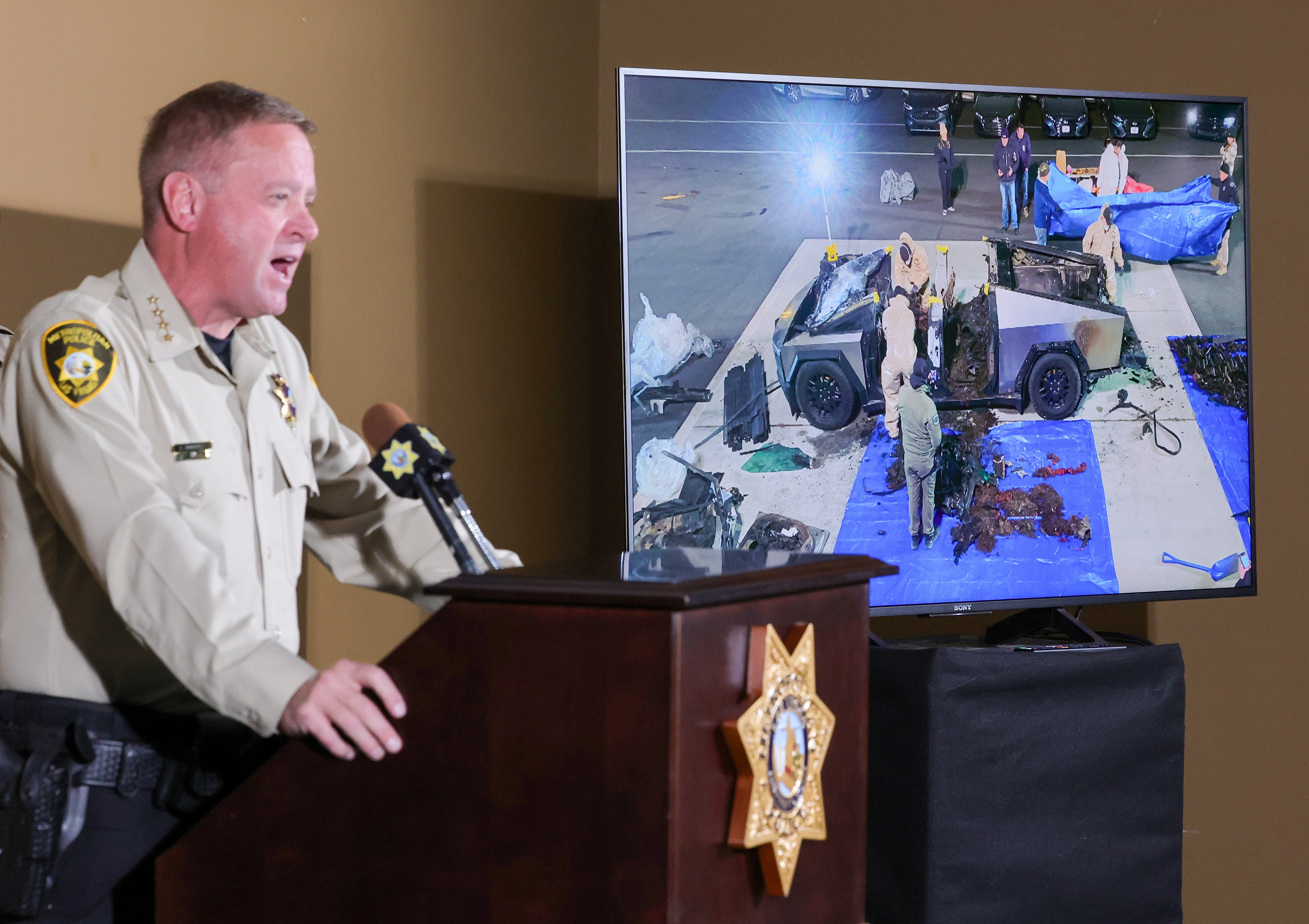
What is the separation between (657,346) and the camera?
239cm

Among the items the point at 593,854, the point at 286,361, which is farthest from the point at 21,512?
the point at 593,854

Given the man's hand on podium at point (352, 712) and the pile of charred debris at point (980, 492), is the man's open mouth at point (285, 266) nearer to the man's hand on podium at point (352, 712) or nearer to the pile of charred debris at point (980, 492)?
the man's hand on podium at point (352, 712)

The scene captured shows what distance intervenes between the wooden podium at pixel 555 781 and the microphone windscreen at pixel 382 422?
0.38 m

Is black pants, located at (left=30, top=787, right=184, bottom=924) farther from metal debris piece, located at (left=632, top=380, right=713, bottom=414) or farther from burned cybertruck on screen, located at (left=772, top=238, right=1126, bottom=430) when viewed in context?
burned cybertruck on screen, located at (left=772, top=238, right=1126, bottom=430)

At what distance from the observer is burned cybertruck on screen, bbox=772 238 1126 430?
246 cm

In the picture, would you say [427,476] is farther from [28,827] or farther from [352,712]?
[28,827]

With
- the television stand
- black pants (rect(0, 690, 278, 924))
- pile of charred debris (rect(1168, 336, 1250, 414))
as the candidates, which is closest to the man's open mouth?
black pants (rect(0, 690, 278, 924))

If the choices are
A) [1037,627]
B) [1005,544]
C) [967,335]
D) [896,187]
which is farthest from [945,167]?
[1037,627]

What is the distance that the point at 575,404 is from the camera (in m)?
3.29

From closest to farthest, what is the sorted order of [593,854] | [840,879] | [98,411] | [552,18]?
A: [593,854] < [840,879] < [98,411] < [552,18]

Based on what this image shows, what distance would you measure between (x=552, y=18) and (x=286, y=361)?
1.85m

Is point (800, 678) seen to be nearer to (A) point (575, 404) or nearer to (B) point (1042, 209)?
(B) point (1042, 209)

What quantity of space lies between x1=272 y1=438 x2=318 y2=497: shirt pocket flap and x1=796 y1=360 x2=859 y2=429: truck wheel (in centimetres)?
115

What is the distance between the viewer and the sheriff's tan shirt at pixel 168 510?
3.74ft
